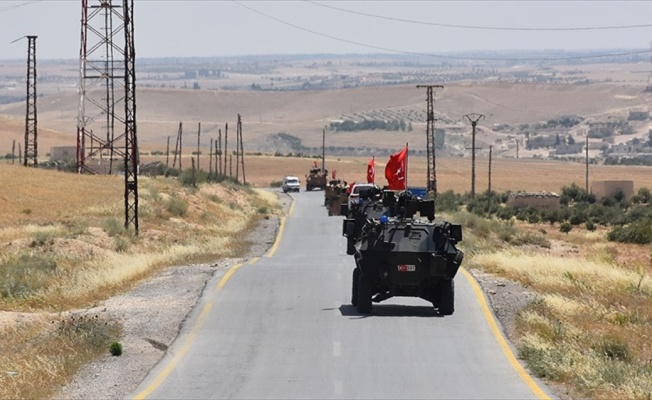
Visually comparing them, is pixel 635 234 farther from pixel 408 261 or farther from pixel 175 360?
pixel 175 360

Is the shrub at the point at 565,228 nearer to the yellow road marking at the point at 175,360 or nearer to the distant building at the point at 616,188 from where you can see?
the distant building at the point at 616,188

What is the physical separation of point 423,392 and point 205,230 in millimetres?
39554

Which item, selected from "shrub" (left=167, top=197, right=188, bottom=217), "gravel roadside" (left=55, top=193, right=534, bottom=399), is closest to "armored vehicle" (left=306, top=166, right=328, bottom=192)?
"shrub" (left=167, top=197, right=188, bottom=217)

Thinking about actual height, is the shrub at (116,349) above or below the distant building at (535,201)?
above

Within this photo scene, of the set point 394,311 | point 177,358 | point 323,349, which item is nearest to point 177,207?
point 394,311

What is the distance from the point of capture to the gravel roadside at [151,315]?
1798 cm

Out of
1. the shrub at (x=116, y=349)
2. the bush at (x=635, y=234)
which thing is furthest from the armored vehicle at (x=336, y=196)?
the shrub at (x=116, y=349)

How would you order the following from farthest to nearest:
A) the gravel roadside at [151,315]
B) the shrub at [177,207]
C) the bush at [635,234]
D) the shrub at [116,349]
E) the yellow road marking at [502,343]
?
the shrub at [177,207] → the bush at [635,234] → the shrub at [116,349] → the gravel roadside at [151,315] → the yellow road marking at [502,343]

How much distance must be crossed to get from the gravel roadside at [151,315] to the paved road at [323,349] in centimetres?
32

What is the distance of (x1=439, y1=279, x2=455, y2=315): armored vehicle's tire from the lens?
24.5 m

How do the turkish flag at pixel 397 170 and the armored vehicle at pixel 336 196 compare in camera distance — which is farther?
the armored vehicle at pixel 336 196

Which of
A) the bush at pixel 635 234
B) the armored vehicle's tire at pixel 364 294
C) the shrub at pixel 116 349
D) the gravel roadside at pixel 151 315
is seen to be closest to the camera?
the gravel roadside at pixel 151 315

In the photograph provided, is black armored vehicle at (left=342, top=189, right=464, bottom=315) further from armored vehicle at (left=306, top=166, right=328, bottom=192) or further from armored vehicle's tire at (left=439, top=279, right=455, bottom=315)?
armored vehicle at (left=306, top=166, right=328, bottom=192)

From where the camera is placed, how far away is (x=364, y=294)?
972 inches
